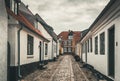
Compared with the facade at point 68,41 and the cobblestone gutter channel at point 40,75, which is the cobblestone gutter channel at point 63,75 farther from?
the facade at point 68,41

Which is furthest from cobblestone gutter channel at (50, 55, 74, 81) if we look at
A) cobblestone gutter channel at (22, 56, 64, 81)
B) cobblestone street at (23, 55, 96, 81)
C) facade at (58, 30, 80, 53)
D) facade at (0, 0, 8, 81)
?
facade at (58, 30, 80, 53)

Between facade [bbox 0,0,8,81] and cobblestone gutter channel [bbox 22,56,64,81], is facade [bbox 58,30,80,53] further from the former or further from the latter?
facade [bbox 0,0,8,81]

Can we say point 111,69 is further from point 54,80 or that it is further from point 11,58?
point 11,58

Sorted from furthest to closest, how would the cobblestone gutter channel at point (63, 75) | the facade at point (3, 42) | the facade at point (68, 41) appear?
the facade at point (68, 41) → the cobblestone gutter channel at point (63, 75) → the facade at point (3, 42)

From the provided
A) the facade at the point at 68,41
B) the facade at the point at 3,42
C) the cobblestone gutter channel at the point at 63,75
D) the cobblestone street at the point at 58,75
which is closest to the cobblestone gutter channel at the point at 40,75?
the cobblestone street at the point at 58,75

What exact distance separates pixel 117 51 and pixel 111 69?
2.45 metres

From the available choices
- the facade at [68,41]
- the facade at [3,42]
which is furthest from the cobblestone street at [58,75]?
the facade at [68,41]

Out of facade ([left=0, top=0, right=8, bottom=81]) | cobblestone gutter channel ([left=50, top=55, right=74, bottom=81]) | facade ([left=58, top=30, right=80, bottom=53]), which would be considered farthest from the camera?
facade ([left=58, top=30, right=80, bottom=53])

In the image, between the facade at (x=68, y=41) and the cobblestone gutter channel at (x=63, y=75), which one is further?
the facade at (x=68, y=41)

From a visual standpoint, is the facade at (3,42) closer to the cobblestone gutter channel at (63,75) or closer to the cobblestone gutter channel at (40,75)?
the cobblestone gutter channel at (40,75)

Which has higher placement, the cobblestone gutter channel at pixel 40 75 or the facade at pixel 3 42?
the facade at pixel 3 42

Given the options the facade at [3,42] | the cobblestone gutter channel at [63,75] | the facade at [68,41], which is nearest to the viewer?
the facade at [3,42]

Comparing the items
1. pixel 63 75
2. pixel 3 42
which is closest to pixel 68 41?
pixel 63 75

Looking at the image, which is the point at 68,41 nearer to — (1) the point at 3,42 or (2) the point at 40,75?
(2) the point at 40,75
